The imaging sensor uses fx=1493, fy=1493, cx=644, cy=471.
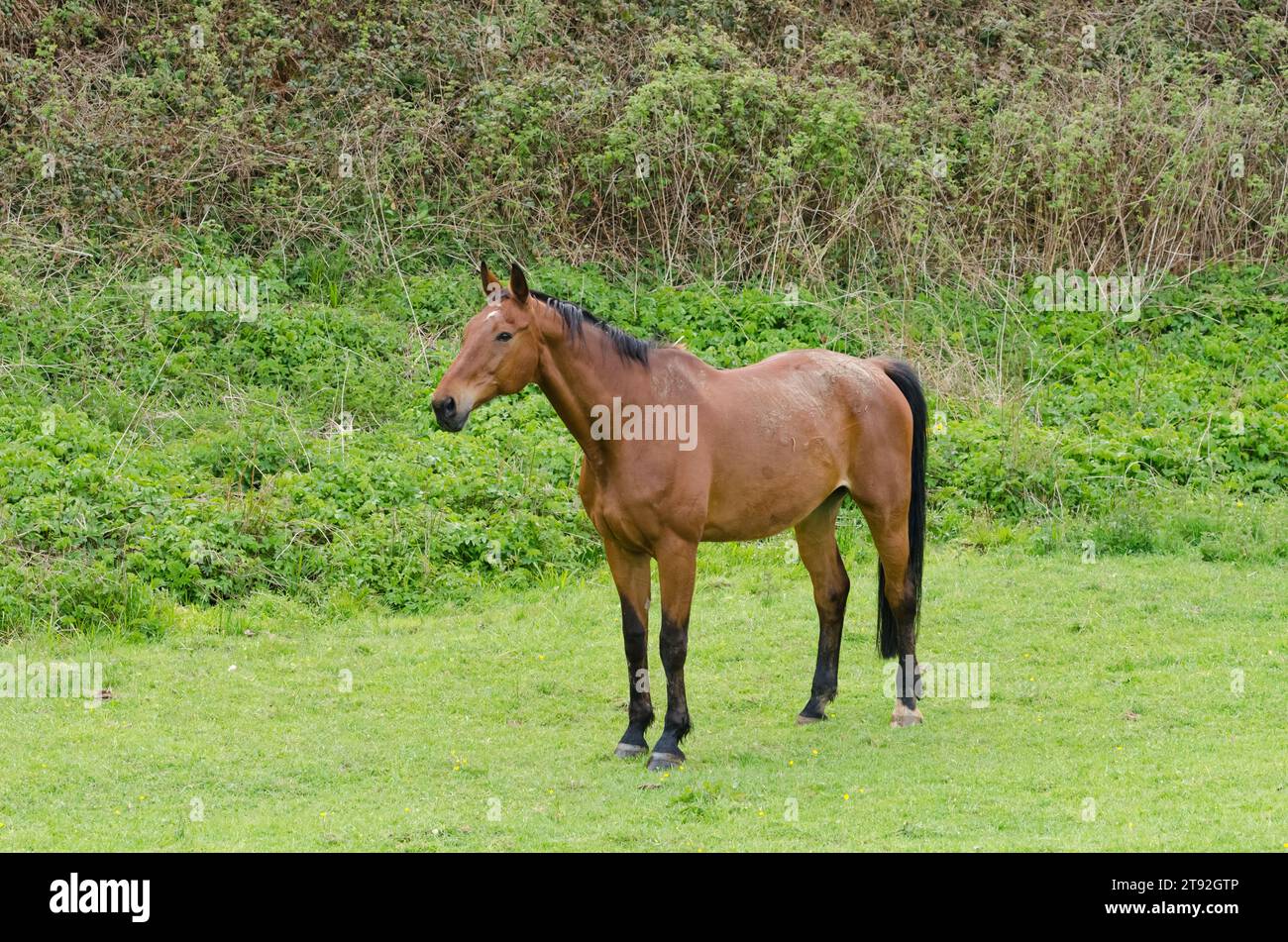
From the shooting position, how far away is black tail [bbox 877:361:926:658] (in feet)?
30.4

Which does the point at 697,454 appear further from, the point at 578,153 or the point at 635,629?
the point at 578,153

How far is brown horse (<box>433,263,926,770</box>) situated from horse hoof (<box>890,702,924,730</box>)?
0.04ft

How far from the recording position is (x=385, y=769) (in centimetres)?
805

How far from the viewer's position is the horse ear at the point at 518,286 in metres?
7.70

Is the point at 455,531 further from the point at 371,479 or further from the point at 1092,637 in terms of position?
the point at 1092,637

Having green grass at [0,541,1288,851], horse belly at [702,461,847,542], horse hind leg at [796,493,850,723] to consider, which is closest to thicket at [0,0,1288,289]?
green grass at [0,541,1288,851]

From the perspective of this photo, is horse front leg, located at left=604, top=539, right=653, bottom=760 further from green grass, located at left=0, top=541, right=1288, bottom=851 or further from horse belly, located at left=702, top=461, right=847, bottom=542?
horse belly, located at left=702, top=461, right=847, bottom=542

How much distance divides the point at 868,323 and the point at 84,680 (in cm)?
841

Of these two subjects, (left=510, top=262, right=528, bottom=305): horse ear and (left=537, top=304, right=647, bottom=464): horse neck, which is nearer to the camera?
(left=510, top=262, right=528, bottom=305): horse ear

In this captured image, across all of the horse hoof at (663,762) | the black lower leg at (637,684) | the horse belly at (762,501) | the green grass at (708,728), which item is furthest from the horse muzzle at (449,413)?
the horse hoof at (663,762)

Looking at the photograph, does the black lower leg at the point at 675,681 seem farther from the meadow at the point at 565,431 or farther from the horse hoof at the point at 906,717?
the horse hoof at the point at 906,717

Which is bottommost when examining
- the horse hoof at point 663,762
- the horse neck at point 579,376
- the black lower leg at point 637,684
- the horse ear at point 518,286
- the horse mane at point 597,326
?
the horse hoof at point 663,762

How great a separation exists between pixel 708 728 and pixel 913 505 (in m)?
1.89
